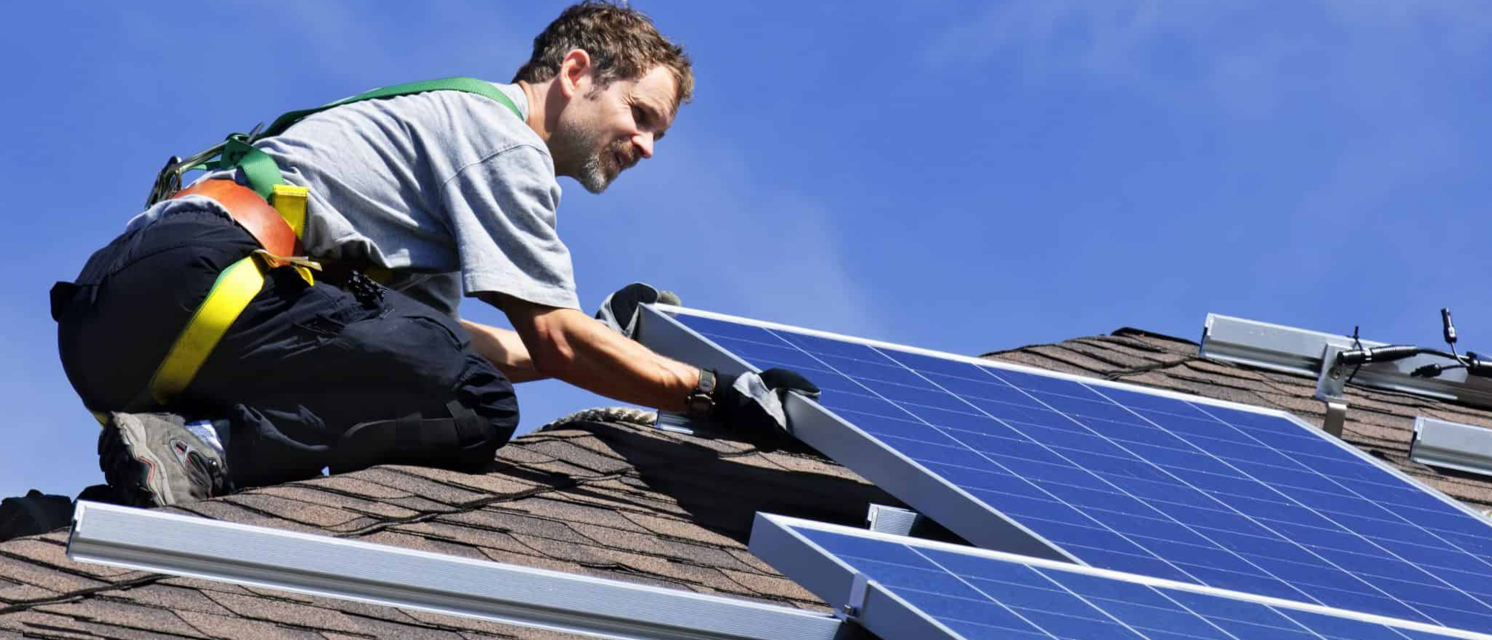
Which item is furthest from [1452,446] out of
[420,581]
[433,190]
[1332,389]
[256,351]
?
[420,581]

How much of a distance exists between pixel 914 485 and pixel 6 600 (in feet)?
8.22

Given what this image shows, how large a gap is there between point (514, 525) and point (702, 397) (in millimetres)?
991

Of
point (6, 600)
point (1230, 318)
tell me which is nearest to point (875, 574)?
point (6, 600)

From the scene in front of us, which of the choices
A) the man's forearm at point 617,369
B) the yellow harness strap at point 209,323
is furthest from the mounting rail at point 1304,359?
the yellow harness strap at point 209,323

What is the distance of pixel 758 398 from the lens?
607cm

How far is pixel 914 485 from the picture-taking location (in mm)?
5531

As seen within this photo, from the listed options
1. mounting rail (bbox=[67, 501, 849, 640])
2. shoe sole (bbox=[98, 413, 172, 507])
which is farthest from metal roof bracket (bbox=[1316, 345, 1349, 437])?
shoe sole (bbox=[98, 413, 172, 507])

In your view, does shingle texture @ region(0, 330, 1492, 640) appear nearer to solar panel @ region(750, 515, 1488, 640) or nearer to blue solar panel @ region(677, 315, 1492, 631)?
blue solar panel @ region(677, 315, 1492, 631)

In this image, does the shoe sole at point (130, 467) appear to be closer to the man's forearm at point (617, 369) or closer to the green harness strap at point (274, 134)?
the green harness strap at point (274, 134)

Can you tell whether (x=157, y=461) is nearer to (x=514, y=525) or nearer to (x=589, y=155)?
(x=514, y=525)

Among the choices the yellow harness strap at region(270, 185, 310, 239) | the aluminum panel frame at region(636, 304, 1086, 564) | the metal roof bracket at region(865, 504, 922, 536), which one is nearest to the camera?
the aluminum panel frame at region(636, 304, 1086, 564)

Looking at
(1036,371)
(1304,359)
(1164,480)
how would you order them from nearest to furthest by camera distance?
(1164,480)
(1036,371)
(1304,359)

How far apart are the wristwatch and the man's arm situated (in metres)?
0.08

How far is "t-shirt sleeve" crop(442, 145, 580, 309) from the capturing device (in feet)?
19.1
